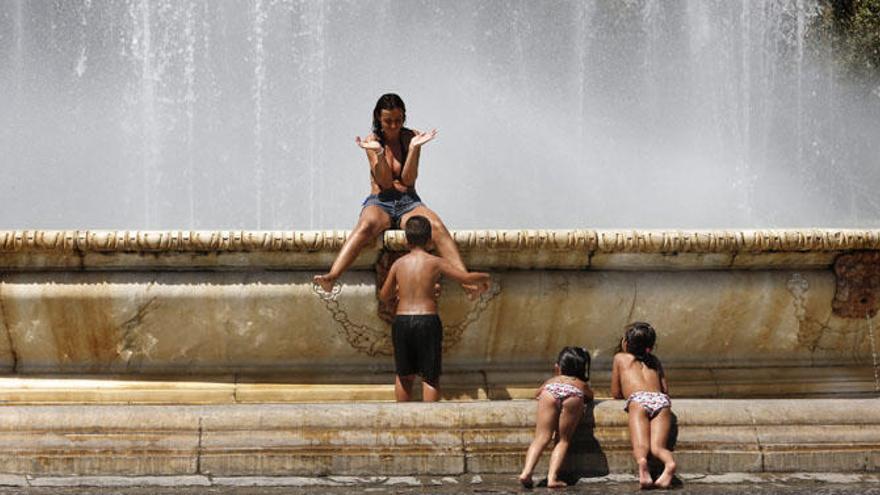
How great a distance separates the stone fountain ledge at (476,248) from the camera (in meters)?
6.36

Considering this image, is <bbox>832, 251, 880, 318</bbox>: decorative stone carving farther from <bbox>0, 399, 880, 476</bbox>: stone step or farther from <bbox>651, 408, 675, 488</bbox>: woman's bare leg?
<bbox>651, 408, 675, 488</bbox>: woman's bare leg

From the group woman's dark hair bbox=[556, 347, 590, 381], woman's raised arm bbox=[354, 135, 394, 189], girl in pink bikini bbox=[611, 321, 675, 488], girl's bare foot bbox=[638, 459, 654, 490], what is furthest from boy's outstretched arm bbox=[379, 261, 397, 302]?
girl's bare foot bbox=[638, 459, 654, 490]

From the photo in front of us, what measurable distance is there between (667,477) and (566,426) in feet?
1.41

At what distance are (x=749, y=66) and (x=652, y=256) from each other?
13.2m

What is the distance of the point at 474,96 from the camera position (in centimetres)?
1531

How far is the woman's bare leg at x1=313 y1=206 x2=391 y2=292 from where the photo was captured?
632 centimetres

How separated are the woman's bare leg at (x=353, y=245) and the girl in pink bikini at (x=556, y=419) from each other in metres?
1.17

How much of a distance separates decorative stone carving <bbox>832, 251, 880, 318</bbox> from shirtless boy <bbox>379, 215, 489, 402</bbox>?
181cm

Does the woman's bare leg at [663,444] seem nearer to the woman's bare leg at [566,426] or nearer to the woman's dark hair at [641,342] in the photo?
the woman's bare leg at [566,426]

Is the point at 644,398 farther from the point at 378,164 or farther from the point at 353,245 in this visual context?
the point at 378,164

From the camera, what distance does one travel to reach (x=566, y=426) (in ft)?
18.1

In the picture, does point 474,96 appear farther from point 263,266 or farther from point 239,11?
point 263,266

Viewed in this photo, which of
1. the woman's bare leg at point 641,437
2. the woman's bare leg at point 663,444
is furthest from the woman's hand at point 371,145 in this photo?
the woman's bare leg at point 663,444

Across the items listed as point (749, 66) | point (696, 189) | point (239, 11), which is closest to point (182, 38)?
point (239, 11)
